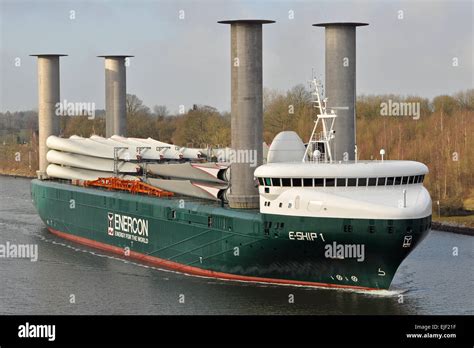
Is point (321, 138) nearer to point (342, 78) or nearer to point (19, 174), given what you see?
point (342, 78)

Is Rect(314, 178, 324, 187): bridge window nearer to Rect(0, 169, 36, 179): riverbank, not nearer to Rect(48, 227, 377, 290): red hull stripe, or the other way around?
Rect(48, 227, 377, 290): red hull stripe

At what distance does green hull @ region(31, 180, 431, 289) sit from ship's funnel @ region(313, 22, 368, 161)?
21.7 ft

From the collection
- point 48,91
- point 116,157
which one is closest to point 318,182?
point 116,157

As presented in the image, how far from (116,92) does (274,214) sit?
32.0 meters

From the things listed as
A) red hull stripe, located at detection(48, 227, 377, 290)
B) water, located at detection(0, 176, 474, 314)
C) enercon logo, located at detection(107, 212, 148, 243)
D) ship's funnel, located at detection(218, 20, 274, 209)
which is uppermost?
ship's funnel, located at detection(218, 20, 274, 209)

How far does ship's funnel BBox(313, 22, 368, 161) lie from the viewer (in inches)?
1918

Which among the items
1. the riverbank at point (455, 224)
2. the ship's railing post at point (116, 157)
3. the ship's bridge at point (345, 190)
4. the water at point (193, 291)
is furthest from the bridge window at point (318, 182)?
the riverbank at point (455, 224)

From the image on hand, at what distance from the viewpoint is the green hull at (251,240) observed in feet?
132

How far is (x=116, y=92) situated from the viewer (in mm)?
71750

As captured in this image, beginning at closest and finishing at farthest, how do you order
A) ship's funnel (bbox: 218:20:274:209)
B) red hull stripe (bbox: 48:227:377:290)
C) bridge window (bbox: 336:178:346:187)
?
bridge window (bbox: 336:178:346:187), red hull stripe (bbox: 48:227:377:290), ship's funnel (bbox: 218:20:274:209)

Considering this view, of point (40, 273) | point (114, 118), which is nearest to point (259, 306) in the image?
point (40, 273)

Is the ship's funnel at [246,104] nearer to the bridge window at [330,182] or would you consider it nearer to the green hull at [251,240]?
the green hull at [251,240]

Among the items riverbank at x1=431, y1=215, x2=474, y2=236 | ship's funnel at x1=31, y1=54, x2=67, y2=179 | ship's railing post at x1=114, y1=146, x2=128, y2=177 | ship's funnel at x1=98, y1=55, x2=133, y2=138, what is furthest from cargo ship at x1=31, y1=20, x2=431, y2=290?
riverbank at x1=431, y1=215, x2=474, y2=236

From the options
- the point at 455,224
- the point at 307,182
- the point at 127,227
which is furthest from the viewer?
the point at 455,224
